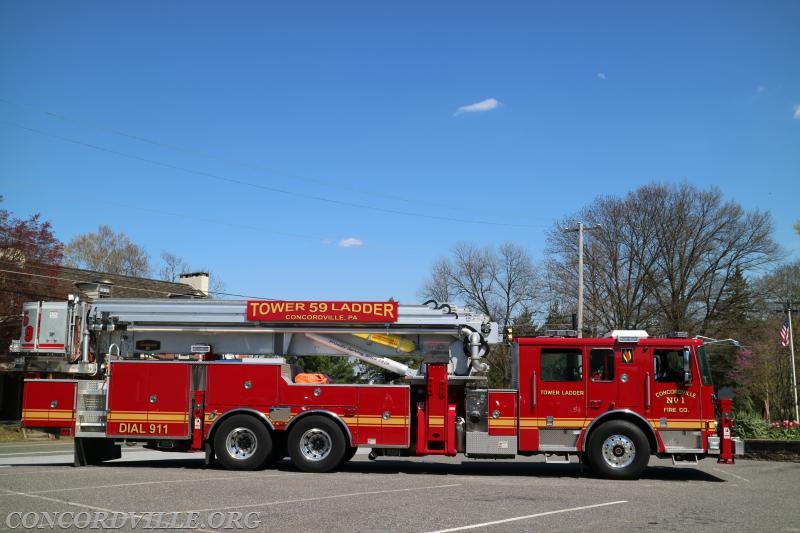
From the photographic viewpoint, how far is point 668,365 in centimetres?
1407

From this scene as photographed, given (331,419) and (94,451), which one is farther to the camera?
(94,451)

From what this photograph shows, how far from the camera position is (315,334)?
1513cm

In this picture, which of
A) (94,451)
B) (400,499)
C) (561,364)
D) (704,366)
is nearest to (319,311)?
(561,364)

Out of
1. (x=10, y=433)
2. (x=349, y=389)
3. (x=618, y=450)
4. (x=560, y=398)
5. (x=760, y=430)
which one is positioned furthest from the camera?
(x=10, y=433)

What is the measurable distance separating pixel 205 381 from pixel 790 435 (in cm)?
1464

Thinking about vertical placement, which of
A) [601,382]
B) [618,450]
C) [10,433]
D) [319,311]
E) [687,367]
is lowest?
[10,433]

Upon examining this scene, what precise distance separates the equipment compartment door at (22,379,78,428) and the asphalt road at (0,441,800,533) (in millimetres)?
913

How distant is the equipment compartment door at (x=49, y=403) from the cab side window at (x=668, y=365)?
36.8ft

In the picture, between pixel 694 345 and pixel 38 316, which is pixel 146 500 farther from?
pixel 694 345

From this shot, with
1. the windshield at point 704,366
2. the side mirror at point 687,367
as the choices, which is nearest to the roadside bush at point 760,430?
the windshield at point 704,366

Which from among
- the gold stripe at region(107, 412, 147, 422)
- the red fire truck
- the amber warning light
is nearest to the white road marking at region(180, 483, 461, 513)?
the red fire truck

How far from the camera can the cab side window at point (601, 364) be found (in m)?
14.0

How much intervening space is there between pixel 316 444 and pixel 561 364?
4853 millimetres

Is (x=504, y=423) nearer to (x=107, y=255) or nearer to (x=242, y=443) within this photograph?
(x=242, y=443)
